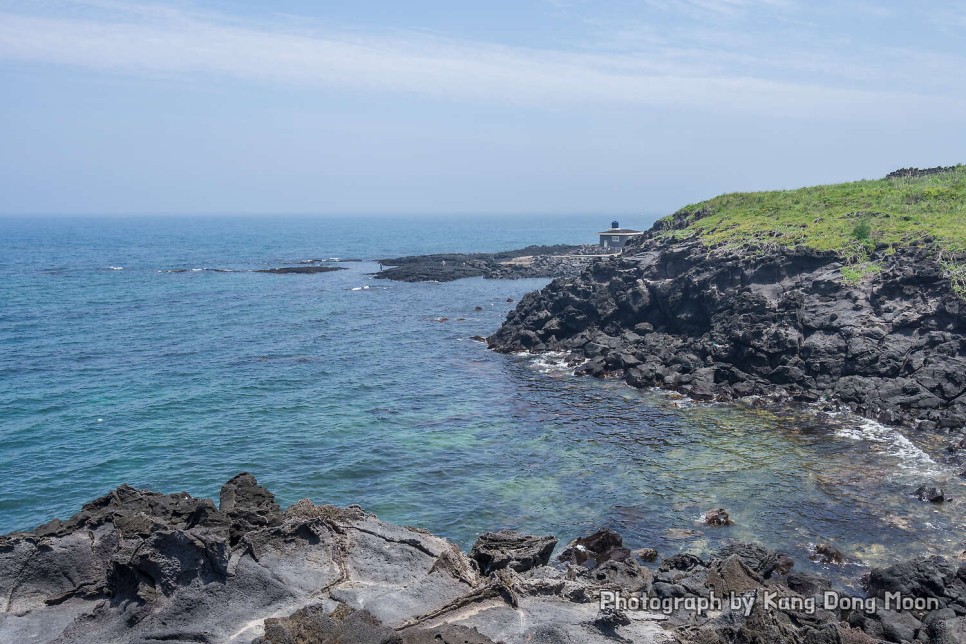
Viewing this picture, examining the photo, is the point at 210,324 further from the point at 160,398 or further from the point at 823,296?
the point at 823,296

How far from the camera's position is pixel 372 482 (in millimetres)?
31844

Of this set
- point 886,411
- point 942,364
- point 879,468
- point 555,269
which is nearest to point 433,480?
point 879,468

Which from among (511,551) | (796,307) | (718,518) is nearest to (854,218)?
(796,307)

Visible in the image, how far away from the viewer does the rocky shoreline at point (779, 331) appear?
4009 cm

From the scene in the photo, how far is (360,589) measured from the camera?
17578 millimetres

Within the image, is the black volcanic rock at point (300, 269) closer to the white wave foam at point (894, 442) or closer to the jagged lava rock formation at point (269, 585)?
the white wave foam at point (894, 442)

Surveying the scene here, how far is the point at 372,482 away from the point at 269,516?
12.0 meters

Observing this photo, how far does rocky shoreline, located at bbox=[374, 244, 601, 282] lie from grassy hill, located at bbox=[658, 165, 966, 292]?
116 ft

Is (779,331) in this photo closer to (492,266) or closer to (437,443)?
(437,443)

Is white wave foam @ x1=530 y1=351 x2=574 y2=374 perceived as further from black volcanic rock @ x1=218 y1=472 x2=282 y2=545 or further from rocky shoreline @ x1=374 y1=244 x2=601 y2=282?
rocky shoreline @ x1=374 y1=244 x2=601 y2=282

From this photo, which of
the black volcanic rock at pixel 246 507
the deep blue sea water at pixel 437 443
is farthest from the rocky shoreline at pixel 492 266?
the black volcanic rock at pixel 246 507

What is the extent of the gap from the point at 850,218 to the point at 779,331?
56.8 feet

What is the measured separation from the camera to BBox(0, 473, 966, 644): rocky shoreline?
630 inches

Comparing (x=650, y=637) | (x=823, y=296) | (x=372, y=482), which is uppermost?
(x=823, y=296)
